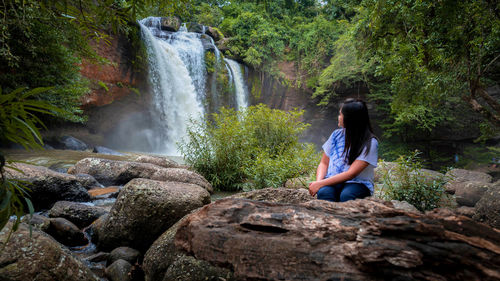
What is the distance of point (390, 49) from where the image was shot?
21.7 ft

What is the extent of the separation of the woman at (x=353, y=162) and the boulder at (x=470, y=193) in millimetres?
5045

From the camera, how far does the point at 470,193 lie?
5.52 m

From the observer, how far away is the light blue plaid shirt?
211 cm

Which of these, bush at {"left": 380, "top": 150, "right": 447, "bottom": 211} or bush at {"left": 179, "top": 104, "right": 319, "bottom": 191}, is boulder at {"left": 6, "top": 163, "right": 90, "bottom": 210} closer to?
bush at {"left": 179, "top": 104, "right": 319, "bottom": 191}

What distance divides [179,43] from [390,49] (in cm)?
1336

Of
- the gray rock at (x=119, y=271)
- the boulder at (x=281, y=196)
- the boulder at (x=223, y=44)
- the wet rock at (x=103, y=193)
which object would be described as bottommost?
the wet rock at (x=103, y=193)

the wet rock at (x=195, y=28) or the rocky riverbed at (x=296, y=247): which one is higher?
the wet rock at (x=195, y=28)

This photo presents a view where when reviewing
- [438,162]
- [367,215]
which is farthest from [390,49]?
[438,162]

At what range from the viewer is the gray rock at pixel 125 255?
2.62m

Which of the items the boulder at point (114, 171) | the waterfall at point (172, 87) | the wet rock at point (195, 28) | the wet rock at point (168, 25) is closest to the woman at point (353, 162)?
the boulder at point (114, 171)

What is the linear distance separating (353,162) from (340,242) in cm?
110

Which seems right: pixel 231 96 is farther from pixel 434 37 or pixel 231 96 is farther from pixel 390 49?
pixel 434 37

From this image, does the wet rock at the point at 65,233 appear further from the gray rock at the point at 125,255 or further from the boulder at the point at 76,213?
the gray rock at the point at 125,255

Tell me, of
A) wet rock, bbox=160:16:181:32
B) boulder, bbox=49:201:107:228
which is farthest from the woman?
wet rock, bbox=160:16:181:32
